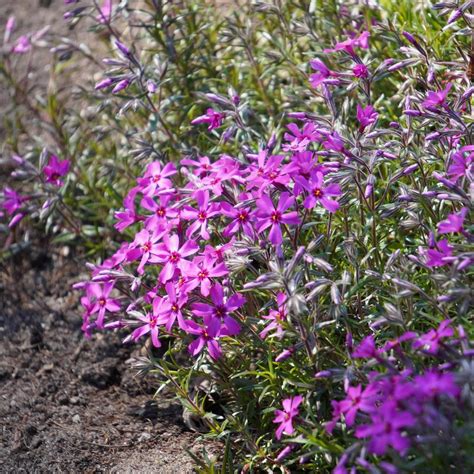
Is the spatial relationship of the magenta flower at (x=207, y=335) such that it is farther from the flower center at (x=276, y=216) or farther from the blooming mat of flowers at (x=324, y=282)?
the flower center at (x=276, y=216)

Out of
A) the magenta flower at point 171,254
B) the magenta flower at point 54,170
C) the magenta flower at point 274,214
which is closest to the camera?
the magenta flower at point 274,214

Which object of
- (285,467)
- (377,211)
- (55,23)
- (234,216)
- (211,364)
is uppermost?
(55,23)

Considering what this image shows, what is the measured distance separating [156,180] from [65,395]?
4.19 ft

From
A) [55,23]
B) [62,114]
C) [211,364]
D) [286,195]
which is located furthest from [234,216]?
[55,23]

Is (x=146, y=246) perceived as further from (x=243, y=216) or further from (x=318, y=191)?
(x=318, y=191)

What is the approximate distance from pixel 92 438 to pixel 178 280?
1.00 meters

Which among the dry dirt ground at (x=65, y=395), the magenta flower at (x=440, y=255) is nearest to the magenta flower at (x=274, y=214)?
the magenta flower at (x=440, y=255)

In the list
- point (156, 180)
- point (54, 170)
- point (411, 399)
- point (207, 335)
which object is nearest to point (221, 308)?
point (207, 335)

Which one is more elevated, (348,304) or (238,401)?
(348,304)

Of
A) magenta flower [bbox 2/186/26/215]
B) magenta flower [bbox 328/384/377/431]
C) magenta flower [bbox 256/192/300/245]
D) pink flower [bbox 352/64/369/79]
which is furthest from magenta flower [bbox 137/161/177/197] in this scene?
magenta flower [bbox 328/384/377/431]

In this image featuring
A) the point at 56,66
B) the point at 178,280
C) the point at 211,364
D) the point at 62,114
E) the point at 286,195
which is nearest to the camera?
the point at 286,195

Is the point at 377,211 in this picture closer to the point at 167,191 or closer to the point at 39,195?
the point at 167,191

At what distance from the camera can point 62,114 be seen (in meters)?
5.43

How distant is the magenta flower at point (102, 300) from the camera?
143 inches
